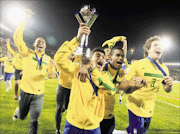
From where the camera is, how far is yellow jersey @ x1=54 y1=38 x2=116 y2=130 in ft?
4.75

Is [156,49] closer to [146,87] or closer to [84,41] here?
[146,87]

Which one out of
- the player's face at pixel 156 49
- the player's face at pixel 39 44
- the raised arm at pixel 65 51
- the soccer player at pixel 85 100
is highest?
the player's face at pixel 39 44

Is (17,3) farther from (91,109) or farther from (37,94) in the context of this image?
(91,109)

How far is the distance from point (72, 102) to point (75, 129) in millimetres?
332

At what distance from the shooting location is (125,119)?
4.48 metres

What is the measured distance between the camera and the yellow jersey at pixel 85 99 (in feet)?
4.75

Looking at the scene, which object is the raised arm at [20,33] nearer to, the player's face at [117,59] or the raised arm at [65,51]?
the raised arm at [65,51]

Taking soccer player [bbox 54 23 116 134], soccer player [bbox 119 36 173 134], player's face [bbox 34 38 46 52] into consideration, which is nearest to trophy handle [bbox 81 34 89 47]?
soccer player [bbox 54 23 116 134]

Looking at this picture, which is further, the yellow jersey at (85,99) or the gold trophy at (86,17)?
the yellow jersey at (85,99)

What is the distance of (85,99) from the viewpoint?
153 centimetres

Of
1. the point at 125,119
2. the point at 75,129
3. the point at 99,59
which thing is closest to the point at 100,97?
the point at 75,129

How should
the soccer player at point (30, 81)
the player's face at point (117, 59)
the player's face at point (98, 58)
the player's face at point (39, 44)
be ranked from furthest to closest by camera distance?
1. the player's face at point (39, 44)
2. the soccer player at point (30, 81)
3. the player's face at point (117, 59)
4. the player's face at point (98, 58)

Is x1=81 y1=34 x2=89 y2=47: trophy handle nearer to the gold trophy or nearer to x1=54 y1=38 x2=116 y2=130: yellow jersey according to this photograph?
the gold trophy

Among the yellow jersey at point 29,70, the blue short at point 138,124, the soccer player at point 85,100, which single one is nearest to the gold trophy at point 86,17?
the soccer player at point 85,100
